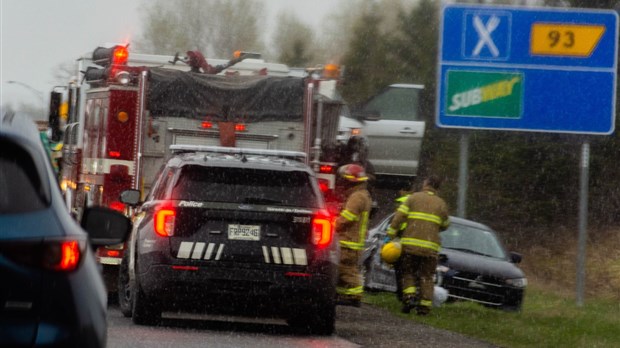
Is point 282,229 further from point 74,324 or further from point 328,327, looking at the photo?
point 74,324

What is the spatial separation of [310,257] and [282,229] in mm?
339

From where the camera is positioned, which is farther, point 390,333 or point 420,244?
point 420,244

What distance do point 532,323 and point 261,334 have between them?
12.2 feet

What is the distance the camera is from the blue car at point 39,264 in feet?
16.1

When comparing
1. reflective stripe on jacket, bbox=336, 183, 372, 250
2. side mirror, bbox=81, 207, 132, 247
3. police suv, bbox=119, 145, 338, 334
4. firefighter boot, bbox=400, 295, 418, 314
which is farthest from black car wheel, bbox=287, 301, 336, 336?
side mirror, bbox=81, 207, 132, 247

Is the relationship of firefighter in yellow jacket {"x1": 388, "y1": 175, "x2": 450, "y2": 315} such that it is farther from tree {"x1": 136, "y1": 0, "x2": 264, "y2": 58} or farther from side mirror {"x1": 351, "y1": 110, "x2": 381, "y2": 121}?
tree {"x1": 136, "y1": 0, "x2": 264, "y2": 58}

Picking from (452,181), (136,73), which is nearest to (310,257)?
(136,73)

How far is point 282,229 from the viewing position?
13555 mm

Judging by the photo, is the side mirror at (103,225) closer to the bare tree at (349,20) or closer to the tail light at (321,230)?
the tail light at (321,230)

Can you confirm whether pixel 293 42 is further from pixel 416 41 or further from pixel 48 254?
pixel 48 254

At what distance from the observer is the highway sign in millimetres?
20359

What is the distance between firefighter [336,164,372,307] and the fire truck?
1.47ft

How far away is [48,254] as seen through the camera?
16.3 feet

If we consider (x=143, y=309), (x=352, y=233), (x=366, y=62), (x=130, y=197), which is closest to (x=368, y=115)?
(x=352, y=233)
